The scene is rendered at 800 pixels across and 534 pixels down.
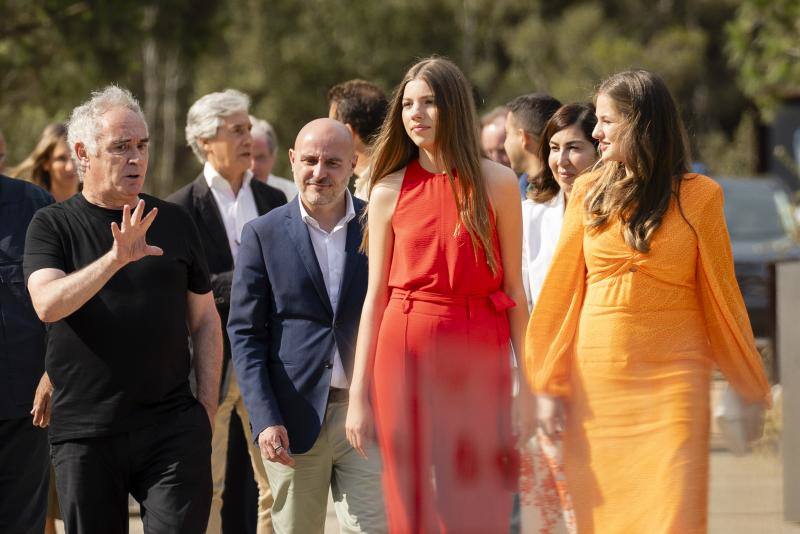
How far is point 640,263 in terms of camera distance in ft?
15.1

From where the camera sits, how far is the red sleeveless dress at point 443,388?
462 cm

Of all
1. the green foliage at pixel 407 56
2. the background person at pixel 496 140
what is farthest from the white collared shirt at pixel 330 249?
the green foliage at pixel 407 56

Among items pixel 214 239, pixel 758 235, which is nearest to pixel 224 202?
pixel 214 239

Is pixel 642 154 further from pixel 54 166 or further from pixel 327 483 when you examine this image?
pixel 54 166

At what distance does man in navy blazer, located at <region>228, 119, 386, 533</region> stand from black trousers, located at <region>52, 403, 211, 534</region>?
40cm

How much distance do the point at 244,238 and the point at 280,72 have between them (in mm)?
35691

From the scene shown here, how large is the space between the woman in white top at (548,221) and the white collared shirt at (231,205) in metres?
1.49

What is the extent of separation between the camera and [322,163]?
5.29m

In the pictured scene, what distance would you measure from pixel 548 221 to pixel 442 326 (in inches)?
63.0

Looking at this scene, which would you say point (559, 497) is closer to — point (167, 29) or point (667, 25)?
point (167, 29)

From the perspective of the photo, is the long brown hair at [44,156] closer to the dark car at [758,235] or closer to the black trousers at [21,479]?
the black trousers at [21,479]

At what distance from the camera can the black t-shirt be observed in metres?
4.70

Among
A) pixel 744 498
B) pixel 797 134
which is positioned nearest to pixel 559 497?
pixel 744 498

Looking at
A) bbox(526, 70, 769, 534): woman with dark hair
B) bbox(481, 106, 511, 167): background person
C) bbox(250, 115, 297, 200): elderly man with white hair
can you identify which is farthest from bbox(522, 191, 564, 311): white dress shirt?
bbox(250, 115, 297, 200): elderly man with white hair
